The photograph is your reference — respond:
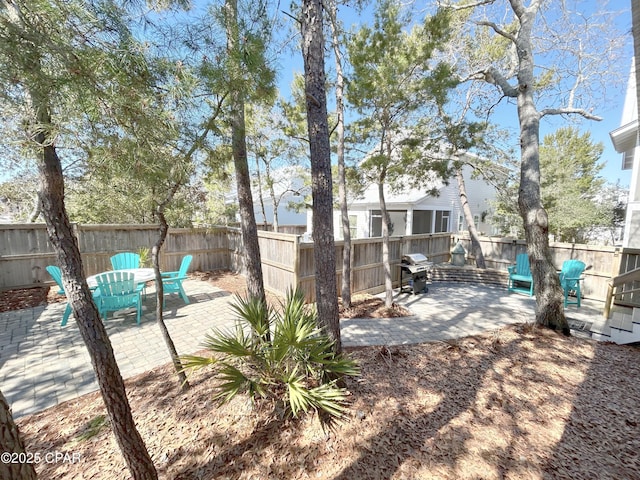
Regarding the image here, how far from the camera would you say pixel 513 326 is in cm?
536

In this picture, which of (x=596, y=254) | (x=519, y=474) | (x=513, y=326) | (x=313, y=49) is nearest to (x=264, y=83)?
(x=313, y=49)

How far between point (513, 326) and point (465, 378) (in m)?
2.78

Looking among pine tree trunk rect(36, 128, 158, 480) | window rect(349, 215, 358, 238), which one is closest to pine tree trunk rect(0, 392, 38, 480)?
pine tree trunk rect(36, 128, 158, 480)

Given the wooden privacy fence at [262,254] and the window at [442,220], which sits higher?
the window at [442,220]

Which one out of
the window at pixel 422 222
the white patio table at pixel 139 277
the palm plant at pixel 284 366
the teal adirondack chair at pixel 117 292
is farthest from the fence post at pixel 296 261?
the window at pixel 422 222

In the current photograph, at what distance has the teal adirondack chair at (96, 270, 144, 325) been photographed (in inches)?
197

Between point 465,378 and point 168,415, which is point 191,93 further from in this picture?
point 465,378

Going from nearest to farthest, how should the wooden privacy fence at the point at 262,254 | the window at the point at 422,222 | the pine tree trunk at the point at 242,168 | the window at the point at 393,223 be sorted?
the pine tree trunk at the point at 242,168 < the wooden privacy fence at the point at 262,254 < the window at the point at 393,223 < the window at the point at 422,222

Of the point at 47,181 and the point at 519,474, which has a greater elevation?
the point at 47,181

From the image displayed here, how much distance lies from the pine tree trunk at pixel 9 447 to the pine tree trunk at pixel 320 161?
2.39 metres

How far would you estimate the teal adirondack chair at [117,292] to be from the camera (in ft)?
16.4

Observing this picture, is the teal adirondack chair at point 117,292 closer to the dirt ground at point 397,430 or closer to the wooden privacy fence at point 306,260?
the dirt ground at point 397,430

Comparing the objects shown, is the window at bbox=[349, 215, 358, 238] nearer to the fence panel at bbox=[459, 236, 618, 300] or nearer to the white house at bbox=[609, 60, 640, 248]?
the fence panel at bbox=[459, 236, 618, 300]

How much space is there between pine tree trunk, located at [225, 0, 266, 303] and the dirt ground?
4.86ft
